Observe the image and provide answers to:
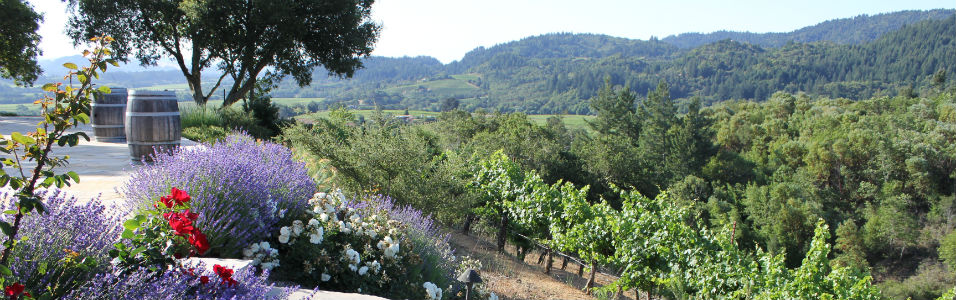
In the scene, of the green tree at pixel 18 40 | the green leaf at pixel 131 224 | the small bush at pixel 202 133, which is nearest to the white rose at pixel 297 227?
the green leaf at pixel 131 224

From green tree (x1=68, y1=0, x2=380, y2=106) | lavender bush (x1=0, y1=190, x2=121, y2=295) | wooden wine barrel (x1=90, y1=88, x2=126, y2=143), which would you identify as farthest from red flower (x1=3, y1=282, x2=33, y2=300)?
green tree (x1=68, y1=0, x2=380, y2=106)

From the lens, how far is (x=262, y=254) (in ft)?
10.1

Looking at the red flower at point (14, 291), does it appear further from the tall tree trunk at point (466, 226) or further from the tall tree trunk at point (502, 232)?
the tall tree trunk at point (466, 226)

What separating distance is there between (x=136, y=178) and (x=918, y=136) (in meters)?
51.8

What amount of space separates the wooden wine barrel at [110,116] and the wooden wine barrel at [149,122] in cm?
278

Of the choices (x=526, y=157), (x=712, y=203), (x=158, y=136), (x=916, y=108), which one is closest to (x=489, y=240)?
(x=158, y=136)

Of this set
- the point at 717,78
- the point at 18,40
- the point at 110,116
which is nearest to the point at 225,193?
the point at 110,116

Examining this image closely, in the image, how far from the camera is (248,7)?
546 inches

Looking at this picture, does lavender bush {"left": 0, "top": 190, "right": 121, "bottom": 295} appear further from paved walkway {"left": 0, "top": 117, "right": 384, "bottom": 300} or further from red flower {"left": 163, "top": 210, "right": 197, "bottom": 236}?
paved walkway {"left": 0, "top": 117, "right": 384, "bottom": 300}

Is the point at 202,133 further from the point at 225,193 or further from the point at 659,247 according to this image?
the point at 659,247

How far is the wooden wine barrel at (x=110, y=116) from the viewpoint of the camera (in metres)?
8.30

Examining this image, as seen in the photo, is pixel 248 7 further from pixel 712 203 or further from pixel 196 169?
pixel 712 203

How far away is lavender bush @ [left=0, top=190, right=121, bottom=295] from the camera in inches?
74.5

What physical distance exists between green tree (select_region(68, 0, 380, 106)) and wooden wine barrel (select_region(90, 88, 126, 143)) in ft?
16.8
